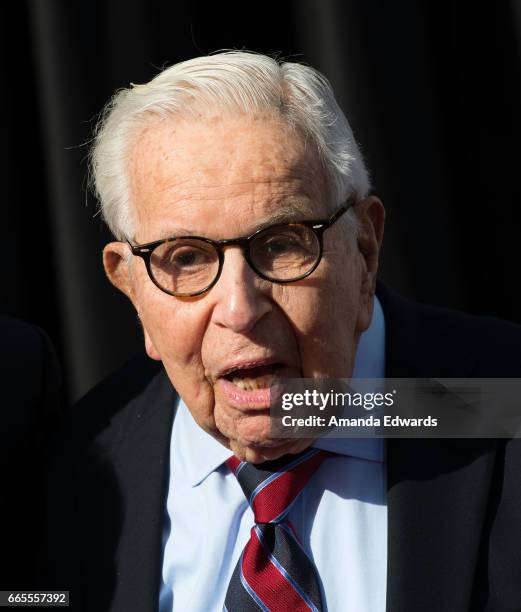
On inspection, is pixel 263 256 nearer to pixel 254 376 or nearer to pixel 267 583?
pixel 254 376

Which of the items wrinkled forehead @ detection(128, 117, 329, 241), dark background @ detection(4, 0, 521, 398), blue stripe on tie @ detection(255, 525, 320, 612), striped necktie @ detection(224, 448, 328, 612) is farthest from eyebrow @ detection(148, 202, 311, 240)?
dark background @ detection(4, 0, 521, 398)

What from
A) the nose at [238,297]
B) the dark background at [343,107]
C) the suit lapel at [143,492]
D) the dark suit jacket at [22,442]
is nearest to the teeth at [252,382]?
the nose at [238,297]

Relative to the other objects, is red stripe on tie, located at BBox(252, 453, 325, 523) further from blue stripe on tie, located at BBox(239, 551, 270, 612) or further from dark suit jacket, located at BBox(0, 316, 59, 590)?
dark suit jacket, located at BBox(0, 316, 59, 590)

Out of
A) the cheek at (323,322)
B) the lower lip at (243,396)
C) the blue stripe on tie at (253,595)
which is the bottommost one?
the blue stripe on tie at (253,595)

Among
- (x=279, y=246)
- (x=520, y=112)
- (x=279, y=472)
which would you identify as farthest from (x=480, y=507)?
(x=520, y=112)

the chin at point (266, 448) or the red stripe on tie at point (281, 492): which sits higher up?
the chin at point (266, 448)

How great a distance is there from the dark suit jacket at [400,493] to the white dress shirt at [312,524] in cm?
4

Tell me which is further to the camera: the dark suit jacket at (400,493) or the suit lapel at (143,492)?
the suit lapel at (143,492)

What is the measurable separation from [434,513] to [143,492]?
0.56m

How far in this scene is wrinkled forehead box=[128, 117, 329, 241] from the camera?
129cm

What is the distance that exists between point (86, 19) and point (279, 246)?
120 cm

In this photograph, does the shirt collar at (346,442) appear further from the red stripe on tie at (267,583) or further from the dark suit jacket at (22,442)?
the dark suit jacket at (22,442)

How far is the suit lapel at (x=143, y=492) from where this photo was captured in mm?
1434

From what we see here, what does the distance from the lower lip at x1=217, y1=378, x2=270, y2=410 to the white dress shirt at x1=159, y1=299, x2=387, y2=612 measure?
187 mm
